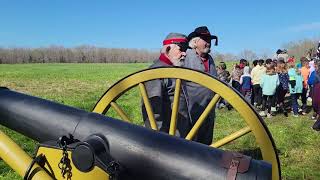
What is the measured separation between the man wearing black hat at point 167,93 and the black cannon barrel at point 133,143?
3.49 feet

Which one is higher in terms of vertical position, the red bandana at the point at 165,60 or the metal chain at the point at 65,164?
the red bandana at the point at 165,60

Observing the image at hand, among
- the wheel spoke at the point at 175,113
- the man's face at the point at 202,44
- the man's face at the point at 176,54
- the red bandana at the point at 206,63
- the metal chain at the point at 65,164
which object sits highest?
the man's face at the point at 202,44

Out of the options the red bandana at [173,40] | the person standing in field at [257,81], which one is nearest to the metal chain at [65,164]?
the red bandana at [173,40]

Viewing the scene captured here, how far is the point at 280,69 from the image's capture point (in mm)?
12453

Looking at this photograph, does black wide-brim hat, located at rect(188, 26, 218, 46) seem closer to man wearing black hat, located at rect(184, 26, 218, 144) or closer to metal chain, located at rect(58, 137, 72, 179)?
man wearing black hat, located at rect(184, 26, 218, 144)

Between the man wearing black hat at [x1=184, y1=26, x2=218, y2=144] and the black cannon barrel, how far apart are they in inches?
62.6

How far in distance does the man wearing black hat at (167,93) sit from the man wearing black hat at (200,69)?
0.44ft

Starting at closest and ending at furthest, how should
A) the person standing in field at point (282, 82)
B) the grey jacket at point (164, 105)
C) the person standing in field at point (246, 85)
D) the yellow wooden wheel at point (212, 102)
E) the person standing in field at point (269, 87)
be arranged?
the yellow wooden wheel at point (212, 102), the grey jacket at point (164, 105), the person standing in field at point (269, 87), the person standing in field at point (282, 82), the person standing in field at point (246, 85)

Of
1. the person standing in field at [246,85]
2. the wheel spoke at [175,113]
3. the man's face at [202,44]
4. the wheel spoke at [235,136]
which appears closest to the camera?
the wheel spoke at [235,136]

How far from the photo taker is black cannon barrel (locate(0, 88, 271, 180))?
2.48 m

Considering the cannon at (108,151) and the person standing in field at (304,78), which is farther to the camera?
the person standing in field at (304,78)

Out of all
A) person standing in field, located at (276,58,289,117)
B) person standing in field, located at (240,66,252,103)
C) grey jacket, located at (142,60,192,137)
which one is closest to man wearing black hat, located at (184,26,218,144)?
grey jacket, located at (142,60,192,137)

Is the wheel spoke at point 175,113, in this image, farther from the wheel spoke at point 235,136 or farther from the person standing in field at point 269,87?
the person standing in field at point 269,87

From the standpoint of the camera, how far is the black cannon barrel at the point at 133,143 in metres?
2.48
